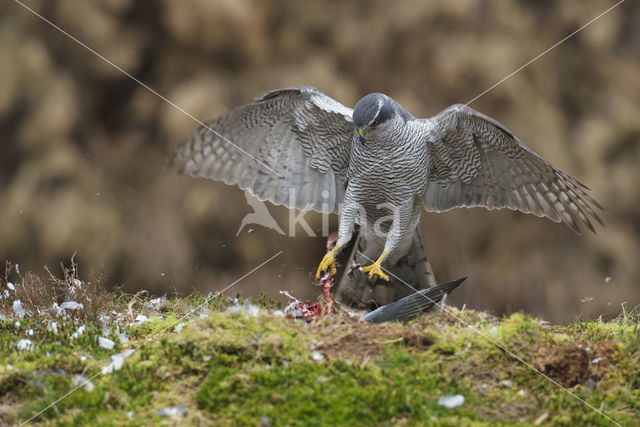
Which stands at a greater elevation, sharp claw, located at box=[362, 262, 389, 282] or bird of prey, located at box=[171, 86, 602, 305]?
bird of prey, located at box=[171, 86, 602, 305]

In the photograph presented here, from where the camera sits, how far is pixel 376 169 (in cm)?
388

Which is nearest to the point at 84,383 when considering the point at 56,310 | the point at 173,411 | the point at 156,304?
the point at 173,411

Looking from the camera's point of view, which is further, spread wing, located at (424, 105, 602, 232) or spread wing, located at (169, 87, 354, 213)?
spread wing, located at (169, 87, 354, 213)

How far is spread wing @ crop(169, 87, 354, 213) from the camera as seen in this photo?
3.90m

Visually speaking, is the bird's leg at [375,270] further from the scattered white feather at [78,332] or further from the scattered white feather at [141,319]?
the scattered white feather at [78,332]

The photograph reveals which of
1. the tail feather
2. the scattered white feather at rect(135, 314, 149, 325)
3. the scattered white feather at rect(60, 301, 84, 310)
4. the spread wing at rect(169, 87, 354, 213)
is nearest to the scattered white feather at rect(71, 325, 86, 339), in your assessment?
the scattered white feather at rect(60, 301, 84, 310)

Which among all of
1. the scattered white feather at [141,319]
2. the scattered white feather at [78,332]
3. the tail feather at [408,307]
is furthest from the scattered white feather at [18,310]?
the tail feather at [408,307]

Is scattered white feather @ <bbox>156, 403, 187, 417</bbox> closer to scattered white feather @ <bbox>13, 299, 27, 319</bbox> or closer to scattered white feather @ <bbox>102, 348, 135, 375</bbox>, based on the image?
scattered white feather @ <bbox>102, 348, 135, 375</bbox>

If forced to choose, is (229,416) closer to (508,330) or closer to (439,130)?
(508,330)

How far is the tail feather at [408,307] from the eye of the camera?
10.9ft

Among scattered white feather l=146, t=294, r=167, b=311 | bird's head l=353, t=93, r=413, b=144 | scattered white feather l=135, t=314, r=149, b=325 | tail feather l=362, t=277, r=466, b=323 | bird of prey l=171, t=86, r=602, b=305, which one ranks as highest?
bird's head l=353, t=93, r=413, b=144

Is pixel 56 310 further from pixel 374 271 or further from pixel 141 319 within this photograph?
pixel 374 271

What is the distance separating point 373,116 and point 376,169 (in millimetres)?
496

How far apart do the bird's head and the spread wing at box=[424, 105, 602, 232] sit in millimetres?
404
